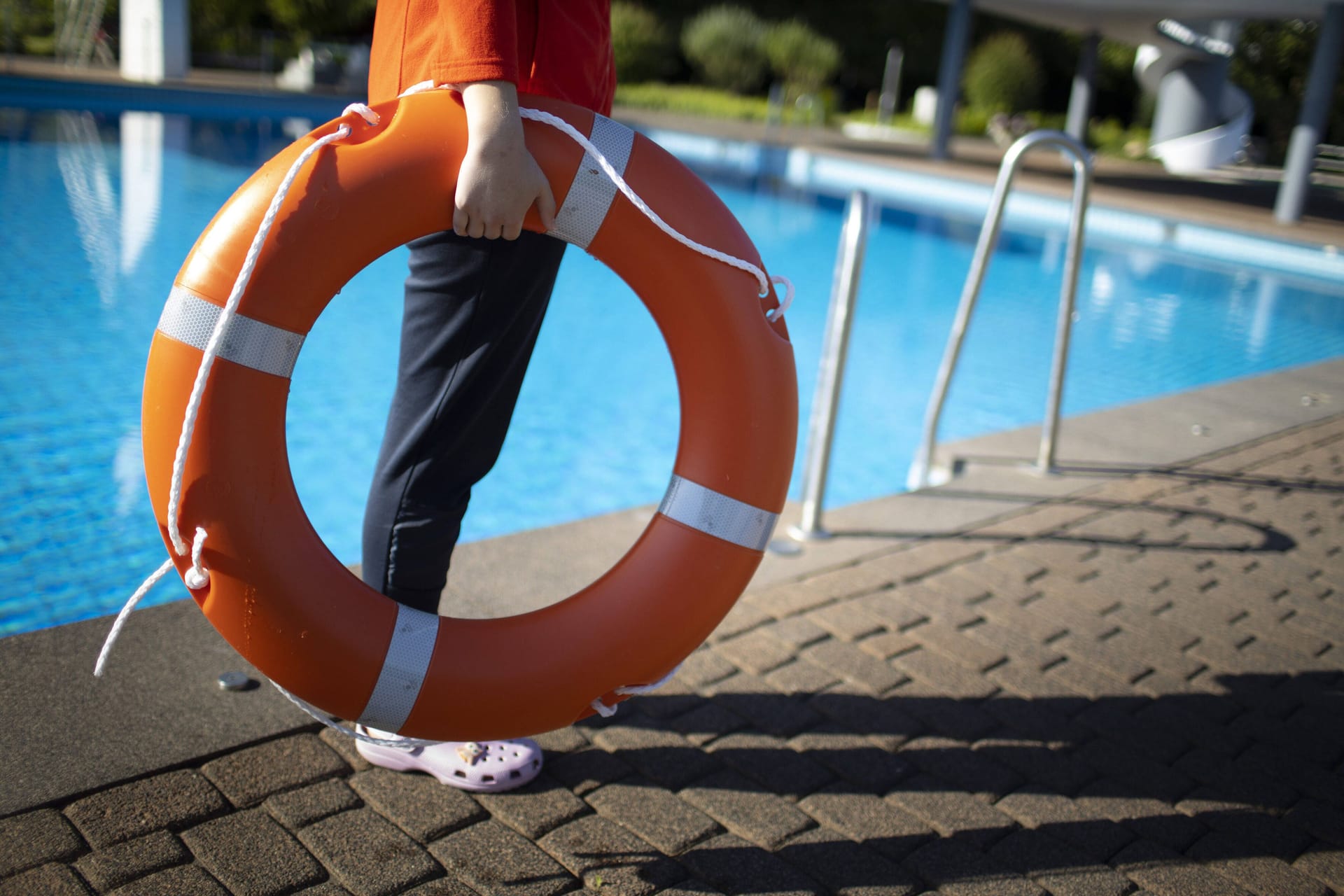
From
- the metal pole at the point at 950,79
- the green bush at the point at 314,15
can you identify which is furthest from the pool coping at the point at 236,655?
the green bush at the point at 314,15

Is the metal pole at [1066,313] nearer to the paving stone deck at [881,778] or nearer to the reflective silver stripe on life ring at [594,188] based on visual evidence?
the paving stone deck at [881,778]

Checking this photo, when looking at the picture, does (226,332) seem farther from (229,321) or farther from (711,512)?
(711,512)

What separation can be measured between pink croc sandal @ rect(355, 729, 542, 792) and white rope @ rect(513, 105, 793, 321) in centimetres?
75

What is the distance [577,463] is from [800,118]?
583 inches

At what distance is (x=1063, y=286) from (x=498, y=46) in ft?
7.29

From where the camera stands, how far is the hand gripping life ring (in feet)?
4.12

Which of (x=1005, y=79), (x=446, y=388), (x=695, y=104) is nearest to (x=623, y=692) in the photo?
(x=446, y=388)

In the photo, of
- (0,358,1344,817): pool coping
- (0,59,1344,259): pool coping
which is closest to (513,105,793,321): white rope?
(0,358,1344,817): pool coping

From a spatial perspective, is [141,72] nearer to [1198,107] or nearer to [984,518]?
[984,518]

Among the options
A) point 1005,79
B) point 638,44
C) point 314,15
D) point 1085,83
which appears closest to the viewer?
point 1085,83

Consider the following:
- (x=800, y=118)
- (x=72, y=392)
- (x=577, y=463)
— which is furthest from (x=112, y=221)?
(x=800, y=118)

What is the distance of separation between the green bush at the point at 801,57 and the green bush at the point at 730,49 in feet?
0.79

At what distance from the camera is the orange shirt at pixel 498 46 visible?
49.0 inches

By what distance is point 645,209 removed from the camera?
1.37 meters
